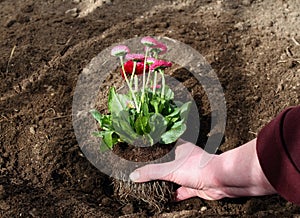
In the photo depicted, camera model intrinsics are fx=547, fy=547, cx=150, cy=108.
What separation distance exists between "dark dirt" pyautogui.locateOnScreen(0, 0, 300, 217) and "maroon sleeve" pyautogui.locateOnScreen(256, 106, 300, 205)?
0.34m

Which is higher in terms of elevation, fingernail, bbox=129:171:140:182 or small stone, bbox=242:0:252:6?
small stone, bbox=242:0:252:6

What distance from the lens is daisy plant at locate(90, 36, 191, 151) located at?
5.83 ft

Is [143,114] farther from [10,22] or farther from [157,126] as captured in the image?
[10,22]

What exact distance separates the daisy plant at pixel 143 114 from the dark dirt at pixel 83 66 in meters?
0.24

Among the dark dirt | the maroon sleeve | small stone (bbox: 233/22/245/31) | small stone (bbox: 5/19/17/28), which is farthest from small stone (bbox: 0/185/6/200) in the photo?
small stone (bbox: 233/22/245/31)

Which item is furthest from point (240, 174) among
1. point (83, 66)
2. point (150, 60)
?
point (83, 66)

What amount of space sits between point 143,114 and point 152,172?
0.66 ft

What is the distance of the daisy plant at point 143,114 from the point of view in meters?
1.78

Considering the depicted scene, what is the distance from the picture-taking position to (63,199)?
182 cm

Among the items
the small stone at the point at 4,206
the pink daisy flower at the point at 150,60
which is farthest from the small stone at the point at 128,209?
the pink daisy flower at the point at 150,60

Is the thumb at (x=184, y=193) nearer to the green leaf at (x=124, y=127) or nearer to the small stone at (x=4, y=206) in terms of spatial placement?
the green leaf at (x=124, y=127)

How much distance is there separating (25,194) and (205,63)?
0.97 metres

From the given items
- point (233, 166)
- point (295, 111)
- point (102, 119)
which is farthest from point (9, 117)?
point (295, 111)

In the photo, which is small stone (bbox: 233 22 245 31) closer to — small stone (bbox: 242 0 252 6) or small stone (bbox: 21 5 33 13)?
small stone (bbox: 242 0 252 6)
